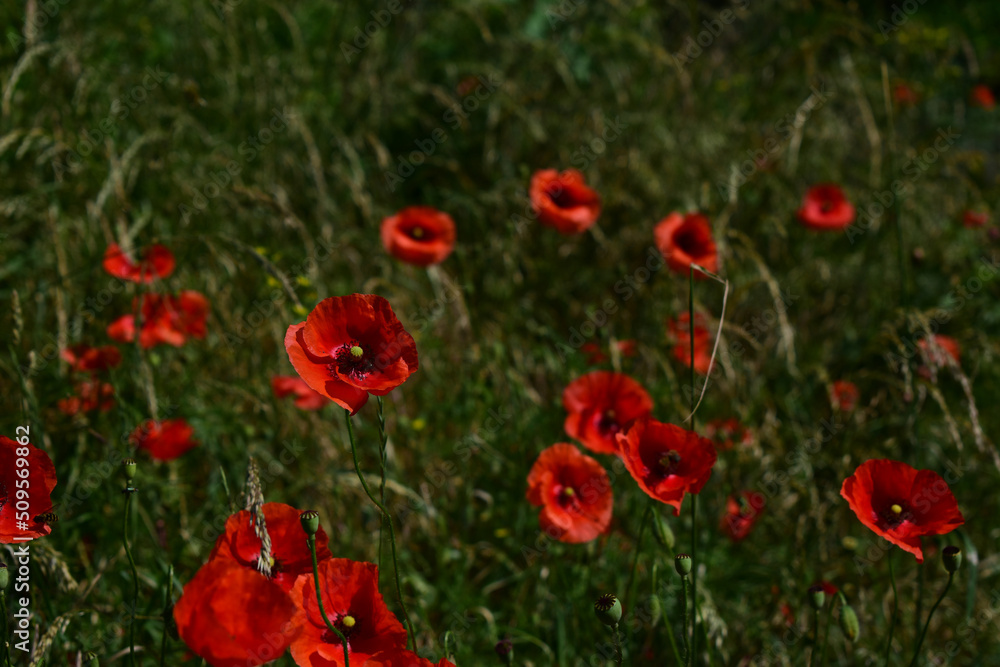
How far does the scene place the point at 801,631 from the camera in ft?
7.13

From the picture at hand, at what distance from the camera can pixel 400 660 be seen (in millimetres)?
1323

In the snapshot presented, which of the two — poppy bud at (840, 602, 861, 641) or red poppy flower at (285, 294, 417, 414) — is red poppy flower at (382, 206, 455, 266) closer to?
red poppy flower at (285, 294, 417, 414)

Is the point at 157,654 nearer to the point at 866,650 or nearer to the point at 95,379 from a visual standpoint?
the point at 95,379

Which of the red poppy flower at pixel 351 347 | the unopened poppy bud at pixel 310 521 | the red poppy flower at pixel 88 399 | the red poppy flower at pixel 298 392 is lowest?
the red poppy flower at pixel 88 399

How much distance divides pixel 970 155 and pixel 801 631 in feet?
8.84

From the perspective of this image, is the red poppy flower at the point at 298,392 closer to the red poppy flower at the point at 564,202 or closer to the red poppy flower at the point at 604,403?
the red poppy flower at the point at 604,403

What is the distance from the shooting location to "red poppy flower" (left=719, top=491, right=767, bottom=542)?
233cm

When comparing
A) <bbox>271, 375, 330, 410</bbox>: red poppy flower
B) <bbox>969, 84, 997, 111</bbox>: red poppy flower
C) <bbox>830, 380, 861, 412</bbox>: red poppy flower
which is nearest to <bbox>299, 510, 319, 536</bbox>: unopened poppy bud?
<bbox>271, 375, 330, 410</bbox>: red poppy flower

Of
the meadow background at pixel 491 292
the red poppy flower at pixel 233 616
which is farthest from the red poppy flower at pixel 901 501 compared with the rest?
the red poppy flower at pixel 233 616

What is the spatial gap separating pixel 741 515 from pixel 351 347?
1380 millimetres

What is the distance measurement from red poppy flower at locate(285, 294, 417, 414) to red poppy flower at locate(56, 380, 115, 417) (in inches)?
38.8

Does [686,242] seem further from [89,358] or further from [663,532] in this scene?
[89,358]

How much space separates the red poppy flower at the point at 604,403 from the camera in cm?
208

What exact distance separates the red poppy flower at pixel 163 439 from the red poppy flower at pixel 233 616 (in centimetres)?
112
